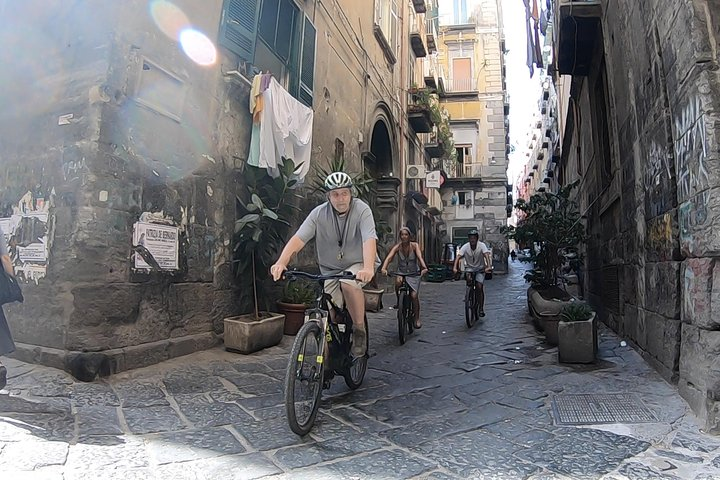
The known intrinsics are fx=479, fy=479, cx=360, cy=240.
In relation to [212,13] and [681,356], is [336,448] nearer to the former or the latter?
[681,356]

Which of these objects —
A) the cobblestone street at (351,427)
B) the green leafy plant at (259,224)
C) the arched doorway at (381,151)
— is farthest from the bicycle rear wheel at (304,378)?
the arched doorway at (381,151)

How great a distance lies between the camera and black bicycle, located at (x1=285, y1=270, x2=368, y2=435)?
277cm

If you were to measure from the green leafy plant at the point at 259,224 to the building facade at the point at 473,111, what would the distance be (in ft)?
71.3

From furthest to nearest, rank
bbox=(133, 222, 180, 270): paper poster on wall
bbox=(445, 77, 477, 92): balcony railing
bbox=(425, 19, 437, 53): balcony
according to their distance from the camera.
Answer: bbox=(445, 77, 477, 92): balcony railing
bbox=(425, 19, 437, 53): balcony
bbox=(133, 222, 180, 270): paper poster on wall

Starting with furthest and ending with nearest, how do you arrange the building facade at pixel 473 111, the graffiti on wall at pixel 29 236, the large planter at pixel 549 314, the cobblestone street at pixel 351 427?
the building facade at pixel 473 111 < the large planter at pixel 549 314 < the graffiti on wall at pixel 29 236 < the cobblestone street at pixel 351 427

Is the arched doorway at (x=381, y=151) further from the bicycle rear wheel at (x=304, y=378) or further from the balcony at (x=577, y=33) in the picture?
the bicycle rear wheel at (x=304, y=378)

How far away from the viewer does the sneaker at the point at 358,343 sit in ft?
12.0

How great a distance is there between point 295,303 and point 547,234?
440 cm

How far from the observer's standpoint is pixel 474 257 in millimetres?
7906

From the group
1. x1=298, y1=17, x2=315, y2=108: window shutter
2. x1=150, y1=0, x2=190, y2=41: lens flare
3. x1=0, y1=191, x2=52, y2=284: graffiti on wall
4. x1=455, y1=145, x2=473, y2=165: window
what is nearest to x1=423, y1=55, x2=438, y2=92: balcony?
x1=455, y1=145, x2=473, y2=165: window

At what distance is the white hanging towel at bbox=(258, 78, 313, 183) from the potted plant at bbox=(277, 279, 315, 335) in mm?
1413

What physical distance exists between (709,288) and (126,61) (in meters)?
4.87

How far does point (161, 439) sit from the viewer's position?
2789 mm

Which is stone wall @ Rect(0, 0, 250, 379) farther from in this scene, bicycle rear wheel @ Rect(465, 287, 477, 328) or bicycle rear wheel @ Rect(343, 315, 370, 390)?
bicycle rear wheel @ Rect(465, 287, 477, 328)
